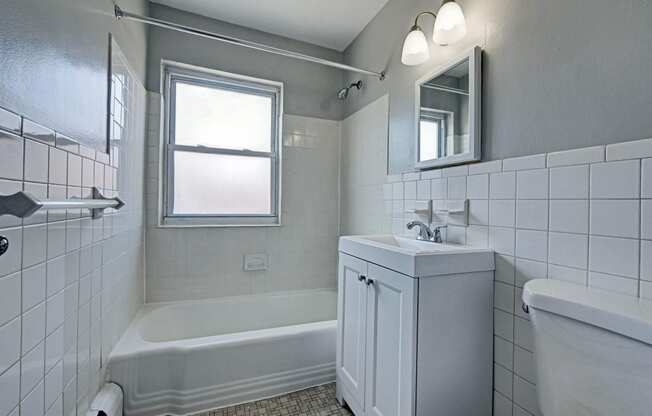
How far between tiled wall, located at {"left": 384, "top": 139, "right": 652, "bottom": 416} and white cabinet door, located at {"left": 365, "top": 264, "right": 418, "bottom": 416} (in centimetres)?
40

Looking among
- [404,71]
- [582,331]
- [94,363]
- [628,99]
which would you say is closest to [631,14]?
[628,99]

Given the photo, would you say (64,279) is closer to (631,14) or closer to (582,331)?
(582,331)

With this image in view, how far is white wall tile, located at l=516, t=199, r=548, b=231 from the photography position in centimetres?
98

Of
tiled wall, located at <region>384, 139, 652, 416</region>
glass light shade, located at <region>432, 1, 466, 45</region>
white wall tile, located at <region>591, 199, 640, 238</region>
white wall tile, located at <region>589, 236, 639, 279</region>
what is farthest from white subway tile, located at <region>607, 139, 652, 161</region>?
glass light shade, located at <region>432, 1, 466, 45</region>

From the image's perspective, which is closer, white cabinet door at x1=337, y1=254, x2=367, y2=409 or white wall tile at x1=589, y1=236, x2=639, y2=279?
white wall tile at x1=589, y1=236, x2=639, y2=279

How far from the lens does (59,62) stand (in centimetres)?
90

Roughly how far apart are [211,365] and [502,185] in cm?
163

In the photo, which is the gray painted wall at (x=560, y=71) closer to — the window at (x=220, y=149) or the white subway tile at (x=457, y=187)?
the white subway tile at (x=457, y=187)

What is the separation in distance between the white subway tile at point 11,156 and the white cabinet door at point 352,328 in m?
1.16

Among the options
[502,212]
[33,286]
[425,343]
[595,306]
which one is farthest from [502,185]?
[33,286]

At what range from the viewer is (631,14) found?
80 centimetres

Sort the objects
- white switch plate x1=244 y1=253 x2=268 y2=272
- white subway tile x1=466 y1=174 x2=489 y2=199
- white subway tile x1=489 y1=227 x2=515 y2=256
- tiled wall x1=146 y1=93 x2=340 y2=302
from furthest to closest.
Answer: white switch plate x1=244 y1=253 x2=268 y2=272, tiled wall x1=146 y1=93 x2=340 y2=302, white subway tile x1=466 y1=174 x2=489 y2=199, white subway tile x1=489 y1=227 x2=515 y2=256

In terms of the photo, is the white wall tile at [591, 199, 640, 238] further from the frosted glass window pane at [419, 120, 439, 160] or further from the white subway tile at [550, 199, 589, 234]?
the frosted glass window pane at [419, 120, 439, 160]

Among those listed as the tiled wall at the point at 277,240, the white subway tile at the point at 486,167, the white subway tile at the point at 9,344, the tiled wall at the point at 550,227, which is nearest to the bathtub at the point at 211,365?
the tiled wall at the point at 277,240
